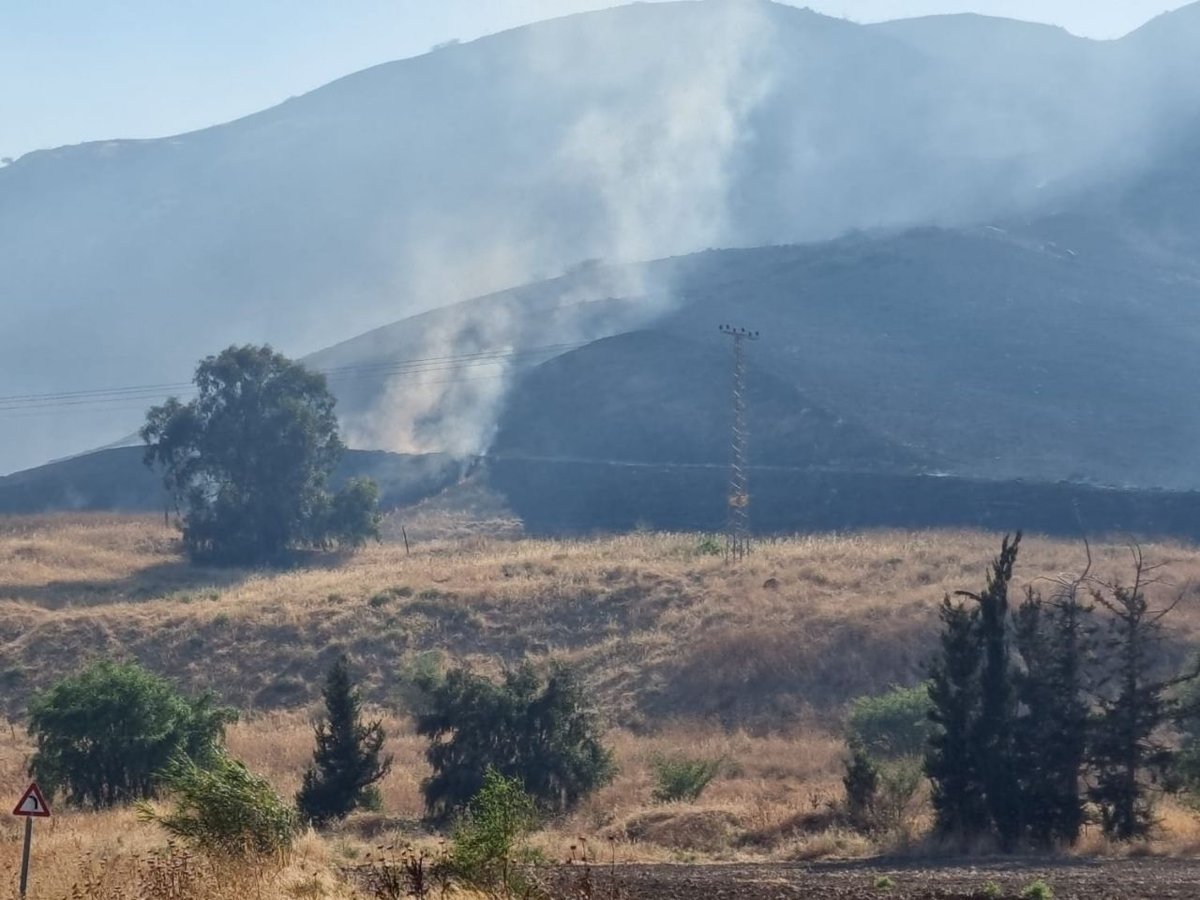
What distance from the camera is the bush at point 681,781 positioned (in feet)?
82.6

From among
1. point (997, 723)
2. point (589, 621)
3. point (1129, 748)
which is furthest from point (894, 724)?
point (589, 621)

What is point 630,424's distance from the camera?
A: 8669 centimetres

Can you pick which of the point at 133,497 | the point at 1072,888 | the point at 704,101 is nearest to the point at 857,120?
the point at 704,101

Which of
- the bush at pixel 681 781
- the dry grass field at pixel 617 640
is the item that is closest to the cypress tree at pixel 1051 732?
the dry grass field at pixel 617 640

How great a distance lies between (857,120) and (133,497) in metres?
100

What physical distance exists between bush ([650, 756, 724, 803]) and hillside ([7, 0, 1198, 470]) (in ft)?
358

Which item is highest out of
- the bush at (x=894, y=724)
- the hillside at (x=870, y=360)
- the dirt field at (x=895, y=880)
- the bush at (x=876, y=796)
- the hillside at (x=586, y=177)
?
the hillside at (x=586, y=177)

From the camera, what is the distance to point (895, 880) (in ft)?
51.2

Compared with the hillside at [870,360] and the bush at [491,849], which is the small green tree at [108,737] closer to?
the bush at [491,849]

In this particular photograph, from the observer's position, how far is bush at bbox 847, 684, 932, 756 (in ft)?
97.2

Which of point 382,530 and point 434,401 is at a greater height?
point 434,401

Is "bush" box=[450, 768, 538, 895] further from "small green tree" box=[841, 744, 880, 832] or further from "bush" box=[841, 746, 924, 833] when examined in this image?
"small green tree" box=[841, 744, 880, 832]

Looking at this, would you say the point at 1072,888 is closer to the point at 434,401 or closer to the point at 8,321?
the point at 434,401

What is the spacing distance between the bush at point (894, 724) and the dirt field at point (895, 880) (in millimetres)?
11000
